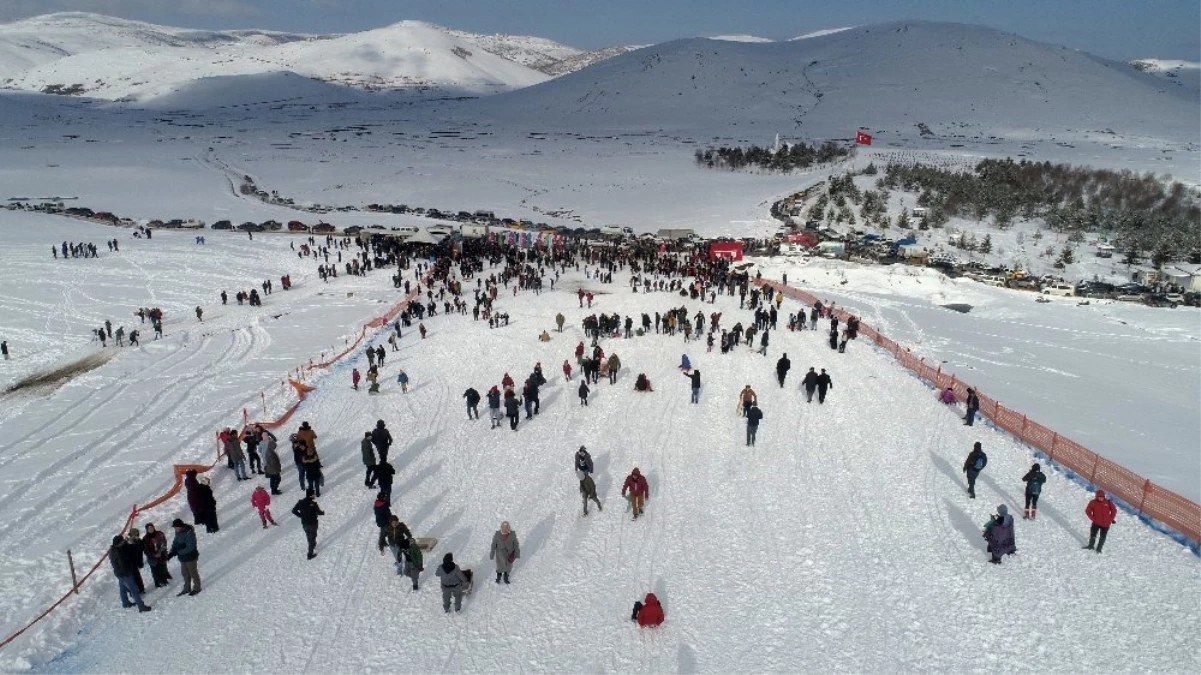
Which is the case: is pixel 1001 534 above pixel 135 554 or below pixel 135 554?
above

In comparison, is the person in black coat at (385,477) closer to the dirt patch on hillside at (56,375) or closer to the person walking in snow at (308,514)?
the person walking in snow at (308,514)

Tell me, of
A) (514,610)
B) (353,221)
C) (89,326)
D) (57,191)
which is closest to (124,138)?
(57,191)

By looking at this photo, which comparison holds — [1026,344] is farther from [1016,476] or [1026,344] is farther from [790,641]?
[790,641]

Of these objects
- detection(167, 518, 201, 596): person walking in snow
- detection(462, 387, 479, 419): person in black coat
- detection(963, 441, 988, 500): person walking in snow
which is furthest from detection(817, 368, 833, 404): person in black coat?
detection(167, 518, 201, 596): person walking in snow

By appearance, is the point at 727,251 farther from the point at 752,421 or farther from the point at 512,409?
the point at 512,409

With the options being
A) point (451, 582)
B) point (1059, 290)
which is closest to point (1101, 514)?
point (451, 582)

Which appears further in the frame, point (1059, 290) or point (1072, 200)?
point (1072, 200)
